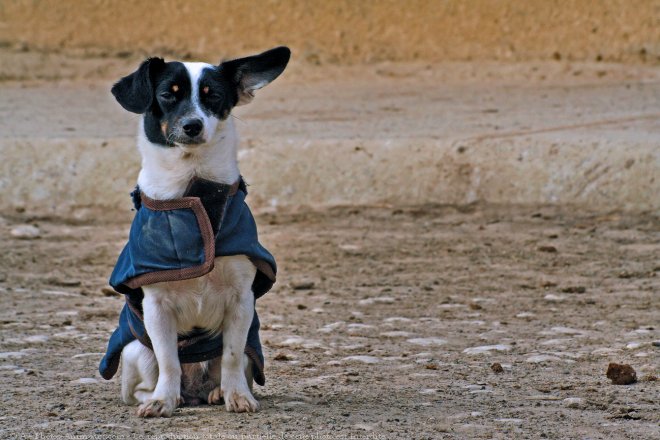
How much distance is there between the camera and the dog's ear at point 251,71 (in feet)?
18.9

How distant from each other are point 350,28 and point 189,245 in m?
11.6

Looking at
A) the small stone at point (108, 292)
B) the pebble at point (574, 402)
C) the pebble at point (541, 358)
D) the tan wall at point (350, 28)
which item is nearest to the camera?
the pebble at point (574, 402)

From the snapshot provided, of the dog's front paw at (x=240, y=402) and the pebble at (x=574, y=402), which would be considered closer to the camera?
the dog's front paw at (x=240, y=402)

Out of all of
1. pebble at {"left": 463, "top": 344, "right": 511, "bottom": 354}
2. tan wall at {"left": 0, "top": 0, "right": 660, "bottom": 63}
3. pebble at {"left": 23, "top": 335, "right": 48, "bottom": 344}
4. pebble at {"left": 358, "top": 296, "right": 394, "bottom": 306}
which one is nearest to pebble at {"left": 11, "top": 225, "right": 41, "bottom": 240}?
pebble at {"left": 23, "top": 335, "right": 48, "bottom": 344}

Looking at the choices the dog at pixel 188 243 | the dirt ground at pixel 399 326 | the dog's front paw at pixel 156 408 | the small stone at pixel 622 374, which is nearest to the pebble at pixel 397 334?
the dirt ground at pixel 399 326

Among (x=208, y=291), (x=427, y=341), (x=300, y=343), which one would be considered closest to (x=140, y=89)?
(x=208, y=291)

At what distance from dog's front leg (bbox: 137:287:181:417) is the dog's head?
69 cm

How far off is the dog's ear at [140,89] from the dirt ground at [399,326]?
134 centimetres

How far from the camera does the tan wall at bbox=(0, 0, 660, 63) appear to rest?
52.7 feet

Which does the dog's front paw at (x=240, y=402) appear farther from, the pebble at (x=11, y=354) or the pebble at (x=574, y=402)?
the pebble at (x=11, y=354)

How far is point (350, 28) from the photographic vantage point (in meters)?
16.7

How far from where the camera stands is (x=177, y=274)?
536cm

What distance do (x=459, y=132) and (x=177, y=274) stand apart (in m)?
7.16

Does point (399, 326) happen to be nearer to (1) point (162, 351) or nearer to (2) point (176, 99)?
(1) point (162, 351)
